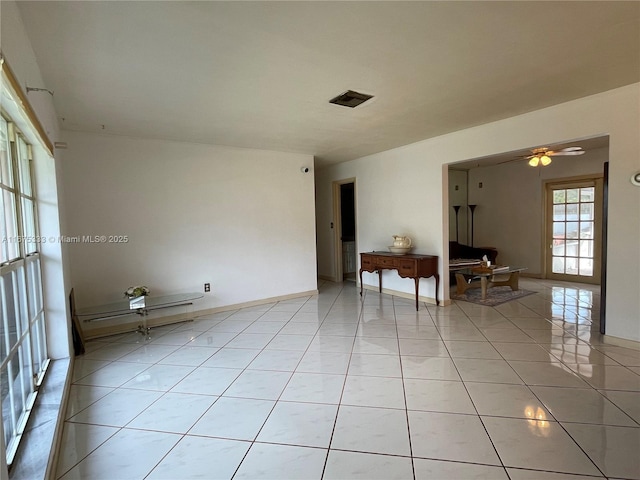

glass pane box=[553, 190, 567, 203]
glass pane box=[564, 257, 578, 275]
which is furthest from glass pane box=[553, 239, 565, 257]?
glass pane box=[553, 190, 567, 203]

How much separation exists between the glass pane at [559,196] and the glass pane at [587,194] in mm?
261

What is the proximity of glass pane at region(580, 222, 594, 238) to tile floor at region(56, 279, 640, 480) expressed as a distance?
2929 millimetres

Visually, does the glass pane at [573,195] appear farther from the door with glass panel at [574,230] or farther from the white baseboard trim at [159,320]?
the white baseboard trim at [159,320]

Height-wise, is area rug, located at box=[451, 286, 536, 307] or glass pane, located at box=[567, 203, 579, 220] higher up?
glass pane, located at box=[567, 203, 579, 220]


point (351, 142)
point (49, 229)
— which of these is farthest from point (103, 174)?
point (351, 142)

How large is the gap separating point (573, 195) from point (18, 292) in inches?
305

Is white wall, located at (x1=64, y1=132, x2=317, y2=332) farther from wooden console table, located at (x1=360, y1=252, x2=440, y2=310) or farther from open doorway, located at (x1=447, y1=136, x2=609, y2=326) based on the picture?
open doorway, located at (x1=447, y1=136, x2=609, y2=326)

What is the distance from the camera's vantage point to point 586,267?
586cm

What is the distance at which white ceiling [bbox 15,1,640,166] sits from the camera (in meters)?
1.72

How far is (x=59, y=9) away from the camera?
1634 mm

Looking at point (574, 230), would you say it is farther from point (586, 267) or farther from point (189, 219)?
point (189, 219)

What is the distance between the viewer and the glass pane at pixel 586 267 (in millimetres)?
5801

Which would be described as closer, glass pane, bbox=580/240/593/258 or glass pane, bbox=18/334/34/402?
glass pane, bbox=18/334/34/402

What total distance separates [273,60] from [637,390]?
331 centimetres
